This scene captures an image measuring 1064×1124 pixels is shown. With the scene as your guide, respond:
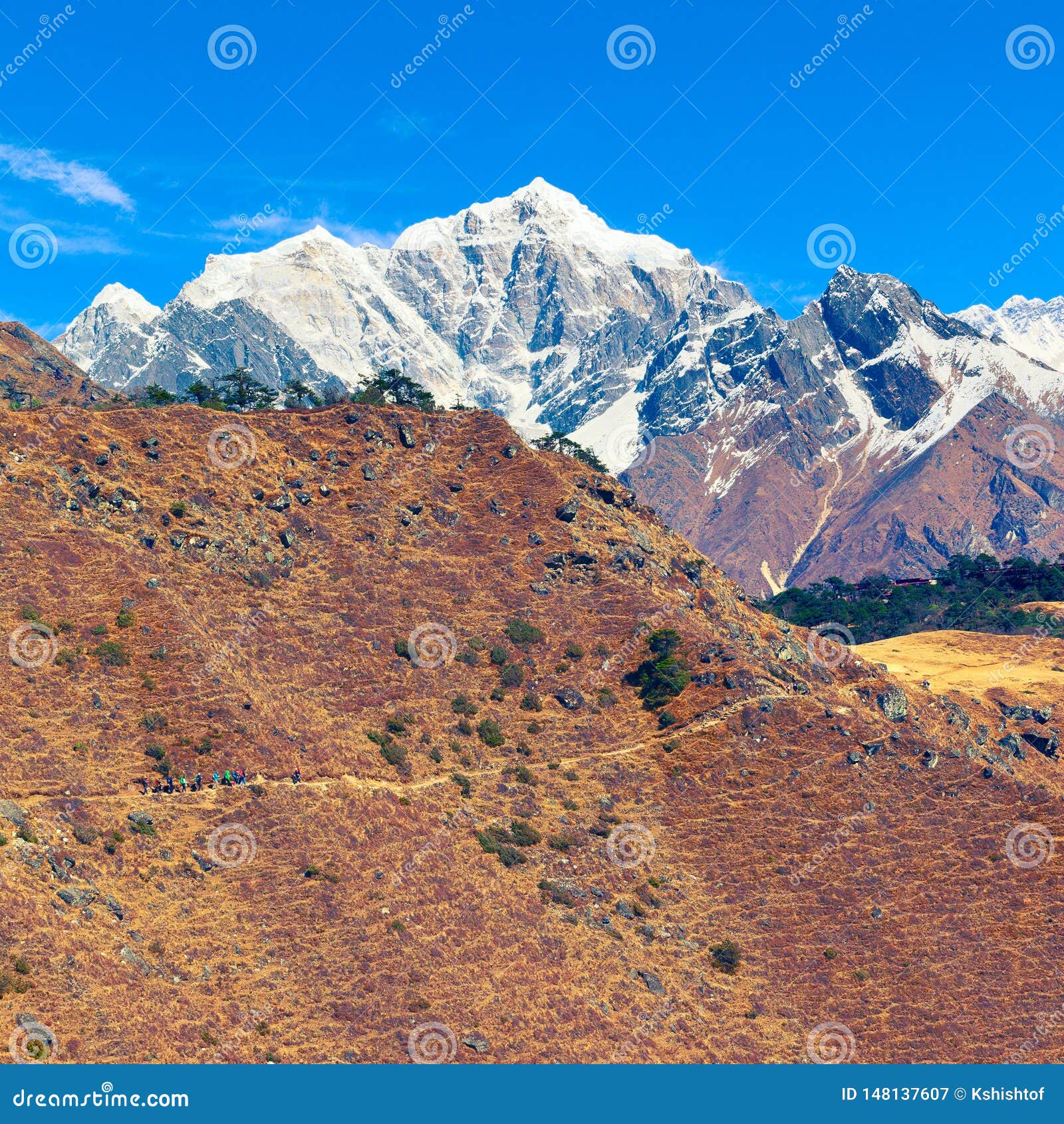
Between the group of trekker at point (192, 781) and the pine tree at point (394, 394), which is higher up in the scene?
the pine tree at point (394, 394)

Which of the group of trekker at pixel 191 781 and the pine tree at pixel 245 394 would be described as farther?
the pine tree at pixel 245 394

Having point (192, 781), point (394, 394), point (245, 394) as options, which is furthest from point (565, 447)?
point (192, 781)

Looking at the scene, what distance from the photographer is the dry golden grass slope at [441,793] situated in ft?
223

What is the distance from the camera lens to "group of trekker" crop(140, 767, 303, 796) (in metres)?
76.9

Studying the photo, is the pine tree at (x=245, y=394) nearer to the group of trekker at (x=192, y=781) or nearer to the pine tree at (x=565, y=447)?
the pine tree at (x=565, y=447)

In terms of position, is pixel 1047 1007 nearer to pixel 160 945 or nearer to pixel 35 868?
pixel 160 945

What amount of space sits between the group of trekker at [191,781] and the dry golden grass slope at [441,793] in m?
1.06

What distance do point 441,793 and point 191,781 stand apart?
1935 centimetres

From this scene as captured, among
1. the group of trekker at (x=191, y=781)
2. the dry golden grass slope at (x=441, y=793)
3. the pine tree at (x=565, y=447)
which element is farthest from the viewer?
the pine tree at (x=565, y=447)

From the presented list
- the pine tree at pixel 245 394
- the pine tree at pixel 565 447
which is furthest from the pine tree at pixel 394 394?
the pine tree at pixel 565 447

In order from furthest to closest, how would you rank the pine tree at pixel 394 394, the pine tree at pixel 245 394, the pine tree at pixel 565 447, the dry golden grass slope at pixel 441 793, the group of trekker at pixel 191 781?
the pine tree at pixel 565 447 → the pine tree at pixel 245 394 → the pine tree at pixel 394 394 → the group of trekker at pixel 191 781 → the dry golden grass slope at pixel 441 793

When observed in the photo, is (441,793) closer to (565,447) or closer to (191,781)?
(191,781)

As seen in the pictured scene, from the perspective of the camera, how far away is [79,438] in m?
106

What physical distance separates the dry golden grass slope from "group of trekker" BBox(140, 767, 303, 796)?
106cm
